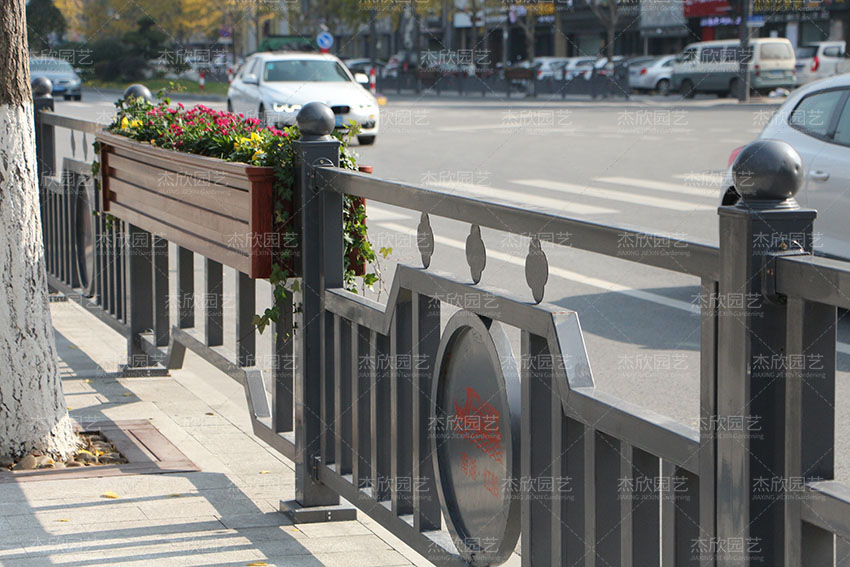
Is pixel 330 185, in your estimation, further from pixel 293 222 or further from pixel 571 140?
pixel 571 140

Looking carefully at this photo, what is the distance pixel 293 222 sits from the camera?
4.37 meters

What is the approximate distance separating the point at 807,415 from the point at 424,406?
1.48m

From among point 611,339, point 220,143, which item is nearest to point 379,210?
point 611,339

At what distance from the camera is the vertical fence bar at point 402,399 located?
11.8 feet

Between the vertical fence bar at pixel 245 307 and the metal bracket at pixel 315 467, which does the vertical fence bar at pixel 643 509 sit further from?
the vertical fence bar at pixel 245 307

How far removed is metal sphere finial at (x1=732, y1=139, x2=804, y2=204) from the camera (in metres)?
2.22

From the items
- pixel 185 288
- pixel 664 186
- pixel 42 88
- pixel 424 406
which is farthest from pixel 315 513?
pixel 664 186

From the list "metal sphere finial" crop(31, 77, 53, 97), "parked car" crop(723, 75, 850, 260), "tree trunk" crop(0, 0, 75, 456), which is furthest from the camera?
"metal sphere finial" crop(31, 77, 53, 97)

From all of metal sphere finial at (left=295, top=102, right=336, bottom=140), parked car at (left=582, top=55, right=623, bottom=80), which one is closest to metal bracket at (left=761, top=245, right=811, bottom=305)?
metal sphere finial at (left=295, top=102, right=336, bottom=140)

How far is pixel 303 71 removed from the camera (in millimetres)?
22828

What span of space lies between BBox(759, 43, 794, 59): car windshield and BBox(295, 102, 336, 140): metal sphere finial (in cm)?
3770

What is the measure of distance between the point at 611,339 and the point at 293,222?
350 cm

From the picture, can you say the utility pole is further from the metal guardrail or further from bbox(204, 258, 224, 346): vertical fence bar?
the metal guardrail

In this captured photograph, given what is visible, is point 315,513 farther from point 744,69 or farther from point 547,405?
point 744,69
